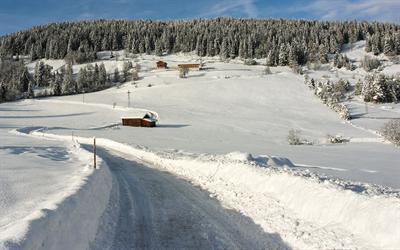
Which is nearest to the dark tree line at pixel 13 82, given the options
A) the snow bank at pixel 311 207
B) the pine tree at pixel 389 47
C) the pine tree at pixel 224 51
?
the pine tree at pixel 224 51

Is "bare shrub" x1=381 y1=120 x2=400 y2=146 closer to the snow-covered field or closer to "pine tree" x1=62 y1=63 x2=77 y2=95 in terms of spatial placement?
the snow-covered field

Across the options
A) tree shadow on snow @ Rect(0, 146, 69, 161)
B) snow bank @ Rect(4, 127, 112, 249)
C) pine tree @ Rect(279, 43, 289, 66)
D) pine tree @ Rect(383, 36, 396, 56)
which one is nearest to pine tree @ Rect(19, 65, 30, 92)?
pine tree @ Rect(279, 43, 289, 66)

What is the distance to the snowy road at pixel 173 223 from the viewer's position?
11055 mm

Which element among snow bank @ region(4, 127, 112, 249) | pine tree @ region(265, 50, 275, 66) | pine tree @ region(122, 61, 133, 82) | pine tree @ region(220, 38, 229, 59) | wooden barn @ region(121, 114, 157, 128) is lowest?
wooden barn @ region(121, 114, 157, 128)

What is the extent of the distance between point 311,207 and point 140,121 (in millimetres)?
62073

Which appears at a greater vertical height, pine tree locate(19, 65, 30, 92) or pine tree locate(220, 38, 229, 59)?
pine tree locate(220, 38, 229, 59)

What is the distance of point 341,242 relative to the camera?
415 inches

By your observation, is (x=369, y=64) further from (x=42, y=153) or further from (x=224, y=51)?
(x=42, y=153)

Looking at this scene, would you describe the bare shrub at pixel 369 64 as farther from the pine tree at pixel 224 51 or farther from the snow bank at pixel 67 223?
the snow bank at pixel 67 223

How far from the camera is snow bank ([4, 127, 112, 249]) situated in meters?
8.52

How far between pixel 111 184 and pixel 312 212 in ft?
31.3

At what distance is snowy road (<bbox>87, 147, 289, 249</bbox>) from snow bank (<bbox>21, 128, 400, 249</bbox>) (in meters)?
0.59

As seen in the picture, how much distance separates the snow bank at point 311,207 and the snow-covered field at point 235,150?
35 mm

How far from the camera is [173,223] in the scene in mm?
12984
